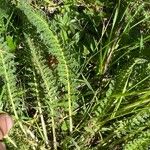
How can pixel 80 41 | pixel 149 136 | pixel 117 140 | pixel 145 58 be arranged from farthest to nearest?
1. pixel 80 41
2. pixel 145 58
3. pixel 117 140
4. pixel 149 136

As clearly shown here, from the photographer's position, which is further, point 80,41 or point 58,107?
point 80,41

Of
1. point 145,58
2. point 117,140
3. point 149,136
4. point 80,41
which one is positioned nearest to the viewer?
point 149,136

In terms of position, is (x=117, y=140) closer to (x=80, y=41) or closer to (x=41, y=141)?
(x=41, y=141)

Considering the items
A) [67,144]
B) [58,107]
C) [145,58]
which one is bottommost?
[67,144]

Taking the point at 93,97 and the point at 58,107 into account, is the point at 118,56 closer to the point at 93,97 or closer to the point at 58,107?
the point at 93,97

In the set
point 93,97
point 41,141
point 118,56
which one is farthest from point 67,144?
point 118,56

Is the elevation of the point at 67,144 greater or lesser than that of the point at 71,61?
lesser

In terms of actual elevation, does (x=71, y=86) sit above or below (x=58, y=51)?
below
